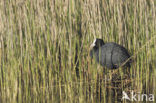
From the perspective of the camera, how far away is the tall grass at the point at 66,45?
354 cm

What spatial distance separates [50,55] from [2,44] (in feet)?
2.18

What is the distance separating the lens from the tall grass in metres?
3.54

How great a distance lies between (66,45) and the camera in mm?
3660

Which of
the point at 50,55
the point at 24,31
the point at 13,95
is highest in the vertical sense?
the point at 24,31

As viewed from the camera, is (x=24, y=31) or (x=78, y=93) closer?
(x=78, y=93)

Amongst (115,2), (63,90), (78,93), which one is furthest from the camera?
(115,2)

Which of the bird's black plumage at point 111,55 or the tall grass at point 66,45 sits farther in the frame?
the bird's black plumage at point 111,55

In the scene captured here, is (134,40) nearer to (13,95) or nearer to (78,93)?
(78,93)

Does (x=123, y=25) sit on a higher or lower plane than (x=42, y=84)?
higher

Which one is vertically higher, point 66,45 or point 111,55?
point 66,45

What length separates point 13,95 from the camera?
3535mm

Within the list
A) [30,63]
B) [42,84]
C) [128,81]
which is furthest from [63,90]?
[128,81]

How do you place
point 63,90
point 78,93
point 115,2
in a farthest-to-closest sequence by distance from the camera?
point 115,2
point 63,90
point 78,93

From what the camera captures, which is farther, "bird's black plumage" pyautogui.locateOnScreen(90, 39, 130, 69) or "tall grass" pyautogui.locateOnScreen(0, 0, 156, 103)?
"bird's black plumage" pyautogui.locateOnScreen(90, 39, 130, 69)
